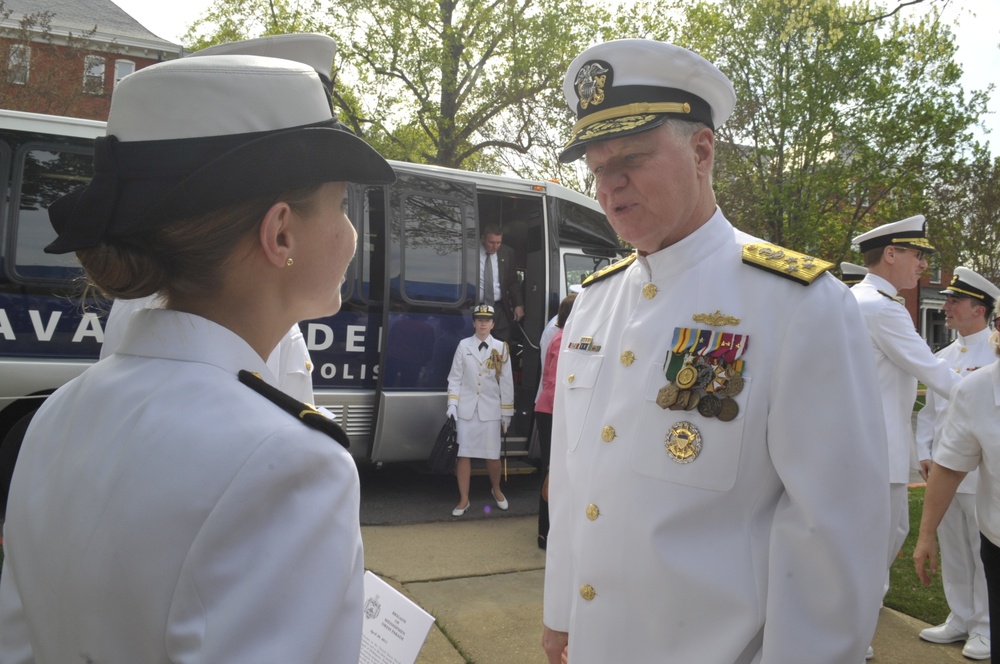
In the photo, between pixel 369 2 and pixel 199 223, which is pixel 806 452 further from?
pixel 369 2

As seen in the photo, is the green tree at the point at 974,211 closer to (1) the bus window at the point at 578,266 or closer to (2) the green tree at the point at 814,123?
(2) the green tree at the point at 814,123

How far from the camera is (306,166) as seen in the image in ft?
3.62

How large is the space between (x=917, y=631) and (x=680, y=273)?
12.4ft

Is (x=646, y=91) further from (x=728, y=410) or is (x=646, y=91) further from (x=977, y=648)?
(x=977, y=648)

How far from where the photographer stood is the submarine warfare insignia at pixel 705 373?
1.82 meters

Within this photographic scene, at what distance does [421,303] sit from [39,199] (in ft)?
11.0

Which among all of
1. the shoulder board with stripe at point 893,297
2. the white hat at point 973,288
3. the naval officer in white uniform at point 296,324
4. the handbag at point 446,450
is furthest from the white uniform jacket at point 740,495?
the handbag at point 446,450

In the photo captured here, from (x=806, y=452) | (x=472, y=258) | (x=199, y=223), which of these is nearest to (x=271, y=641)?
(x=199, y=223)

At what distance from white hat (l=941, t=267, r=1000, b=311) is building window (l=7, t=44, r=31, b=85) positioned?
1882 cm

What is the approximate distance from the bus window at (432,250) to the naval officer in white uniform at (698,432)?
550 centimetres

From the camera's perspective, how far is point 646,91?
2061 millimetres

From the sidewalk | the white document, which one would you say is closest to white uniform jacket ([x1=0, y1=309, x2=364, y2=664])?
the white document

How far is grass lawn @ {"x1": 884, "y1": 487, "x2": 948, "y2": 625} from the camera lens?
4930 mm

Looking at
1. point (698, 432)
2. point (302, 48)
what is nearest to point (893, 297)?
point (698, 432)
